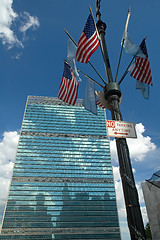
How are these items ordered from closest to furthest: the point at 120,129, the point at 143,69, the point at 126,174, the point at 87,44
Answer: the point at 126,174, the point at 120,129, the point at 87,44, the point at 143,69

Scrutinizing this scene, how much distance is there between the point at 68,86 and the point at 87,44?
269 centimetres

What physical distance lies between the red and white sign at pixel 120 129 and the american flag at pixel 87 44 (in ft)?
12.3

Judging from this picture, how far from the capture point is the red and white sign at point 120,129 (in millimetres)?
5863

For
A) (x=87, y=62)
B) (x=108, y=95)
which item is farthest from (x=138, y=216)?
(x=87, y=62)

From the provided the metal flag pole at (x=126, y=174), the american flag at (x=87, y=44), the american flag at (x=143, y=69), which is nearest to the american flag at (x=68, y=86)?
the american flag at (x=87, y=44)

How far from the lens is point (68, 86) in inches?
374

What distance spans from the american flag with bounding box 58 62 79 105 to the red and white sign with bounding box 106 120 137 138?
410cm

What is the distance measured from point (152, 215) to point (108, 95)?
6.99 metres

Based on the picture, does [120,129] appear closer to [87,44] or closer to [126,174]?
[126,174]

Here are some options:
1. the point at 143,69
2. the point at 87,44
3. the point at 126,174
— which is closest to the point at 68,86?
the point at 87,44

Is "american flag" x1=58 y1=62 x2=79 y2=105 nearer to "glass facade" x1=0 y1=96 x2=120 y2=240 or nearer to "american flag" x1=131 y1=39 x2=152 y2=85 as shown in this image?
"american flag" x1=131 y1=39 x2=152 y2=85

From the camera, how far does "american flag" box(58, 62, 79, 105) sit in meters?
9.31

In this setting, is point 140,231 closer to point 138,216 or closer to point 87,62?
point 138,216

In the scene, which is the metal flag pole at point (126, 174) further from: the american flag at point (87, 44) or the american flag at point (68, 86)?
the american flag at point (68, 86)
